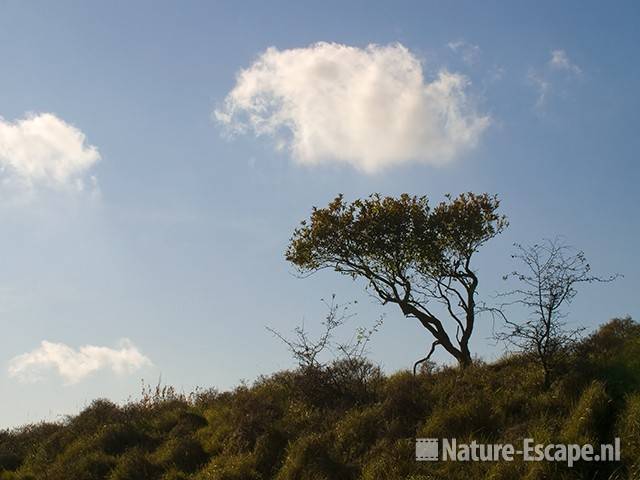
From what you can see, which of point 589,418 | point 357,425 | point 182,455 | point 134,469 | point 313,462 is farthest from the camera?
point 182,455

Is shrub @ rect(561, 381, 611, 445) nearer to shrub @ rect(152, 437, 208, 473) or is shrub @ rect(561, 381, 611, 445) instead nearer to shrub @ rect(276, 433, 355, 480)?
shrub @ rect(276, 433, 355, 480)

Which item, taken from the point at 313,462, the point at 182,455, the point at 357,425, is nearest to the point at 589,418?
the point at 357,425

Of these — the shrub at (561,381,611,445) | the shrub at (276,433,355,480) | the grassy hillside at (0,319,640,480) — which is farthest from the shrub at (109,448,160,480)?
the shrub at (561,381,611,445)

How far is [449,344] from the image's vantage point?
26.2 metres

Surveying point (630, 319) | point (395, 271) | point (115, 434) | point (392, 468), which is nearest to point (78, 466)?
point (115, 434)

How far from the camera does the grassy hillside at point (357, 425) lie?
16297 mm

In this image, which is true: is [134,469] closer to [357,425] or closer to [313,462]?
[313,462]

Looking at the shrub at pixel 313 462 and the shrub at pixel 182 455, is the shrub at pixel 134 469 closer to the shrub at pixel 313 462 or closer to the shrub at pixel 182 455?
the shrub at pixel 182 455

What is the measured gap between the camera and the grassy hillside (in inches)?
642

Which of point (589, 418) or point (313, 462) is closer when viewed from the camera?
point (589, 418)

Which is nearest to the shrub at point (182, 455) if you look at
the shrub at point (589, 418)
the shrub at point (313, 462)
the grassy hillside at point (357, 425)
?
the grassy hillside at point (357, 425)

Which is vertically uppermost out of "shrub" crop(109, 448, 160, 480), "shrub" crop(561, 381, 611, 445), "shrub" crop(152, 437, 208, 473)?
"shrub" crop(561, 381, 611, 445)

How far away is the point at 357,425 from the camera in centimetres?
1941

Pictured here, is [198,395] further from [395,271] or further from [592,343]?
[592,343]
